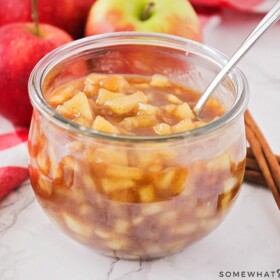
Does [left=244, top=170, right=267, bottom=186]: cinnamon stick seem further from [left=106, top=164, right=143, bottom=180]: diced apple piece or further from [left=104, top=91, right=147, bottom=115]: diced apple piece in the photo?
[left=106, top=164, right=143, bottom=180]: diced apple piece

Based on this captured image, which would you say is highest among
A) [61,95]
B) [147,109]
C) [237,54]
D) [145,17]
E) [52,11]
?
[237,54]

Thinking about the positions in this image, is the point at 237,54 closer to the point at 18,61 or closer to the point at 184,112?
the point at 184,112

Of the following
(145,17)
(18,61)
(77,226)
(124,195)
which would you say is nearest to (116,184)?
(124,195)

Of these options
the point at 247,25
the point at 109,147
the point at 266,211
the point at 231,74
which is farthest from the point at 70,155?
the point at 247,25

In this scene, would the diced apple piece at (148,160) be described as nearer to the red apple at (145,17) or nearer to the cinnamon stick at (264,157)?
the cinnamon stick at (264,157)

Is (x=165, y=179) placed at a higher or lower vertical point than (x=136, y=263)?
higher

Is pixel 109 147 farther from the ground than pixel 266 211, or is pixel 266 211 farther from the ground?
pixel 109 147

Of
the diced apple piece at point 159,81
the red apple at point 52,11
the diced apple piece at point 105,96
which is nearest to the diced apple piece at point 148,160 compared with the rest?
the diced apple piece at point 105,96

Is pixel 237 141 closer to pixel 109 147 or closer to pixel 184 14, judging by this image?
pixel 109 147
